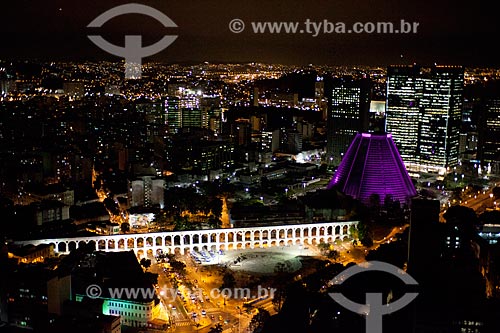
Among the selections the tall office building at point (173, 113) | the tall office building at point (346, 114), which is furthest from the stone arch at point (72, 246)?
the tall office building at point (173, 113)

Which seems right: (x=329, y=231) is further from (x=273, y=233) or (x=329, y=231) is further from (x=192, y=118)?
(x=192, y=118)

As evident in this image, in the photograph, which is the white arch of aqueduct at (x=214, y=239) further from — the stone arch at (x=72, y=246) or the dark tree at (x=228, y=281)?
the dark tree at (x=228, y=281)

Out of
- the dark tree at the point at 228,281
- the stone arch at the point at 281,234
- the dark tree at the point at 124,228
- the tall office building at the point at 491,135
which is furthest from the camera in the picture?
the tall office building at the point at 491,135

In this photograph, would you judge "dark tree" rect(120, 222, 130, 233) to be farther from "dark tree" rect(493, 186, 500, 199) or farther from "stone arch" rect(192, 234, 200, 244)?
"dark tree" rect(493, 186, 500, 199)

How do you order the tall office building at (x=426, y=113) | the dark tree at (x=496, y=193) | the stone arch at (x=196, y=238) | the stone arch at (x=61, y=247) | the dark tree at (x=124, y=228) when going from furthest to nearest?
the tall office building at (x=426, y=113) < the dark tree at (x=496, y=193) < the dark tree at (x=124, y=228) < the stone arch at (x=196, y=238) < the stone arch at (x=61, y=247)

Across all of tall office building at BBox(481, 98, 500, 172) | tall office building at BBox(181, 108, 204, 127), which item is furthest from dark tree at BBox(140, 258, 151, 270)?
tall office building at BBox(181, 108, 204, 127)

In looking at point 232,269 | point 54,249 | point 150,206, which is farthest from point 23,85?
point 232,269

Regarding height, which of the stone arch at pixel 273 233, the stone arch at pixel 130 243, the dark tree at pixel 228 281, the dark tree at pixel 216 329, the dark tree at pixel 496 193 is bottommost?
the dark tree at pixel 216 329
